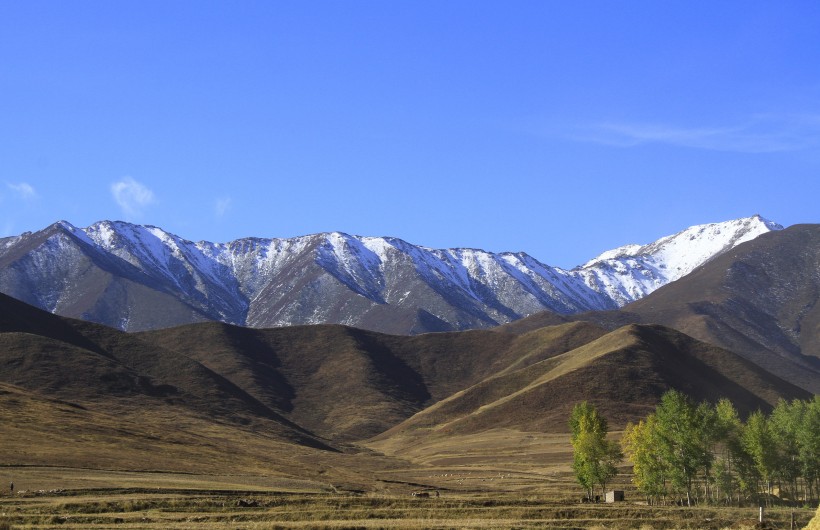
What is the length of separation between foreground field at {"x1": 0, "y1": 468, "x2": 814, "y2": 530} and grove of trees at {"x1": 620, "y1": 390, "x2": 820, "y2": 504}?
47.2ft

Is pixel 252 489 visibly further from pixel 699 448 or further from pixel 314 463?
pixel 314 463

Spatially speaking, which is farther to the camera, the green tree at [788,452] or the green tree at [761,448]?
the green tree at [788,452]

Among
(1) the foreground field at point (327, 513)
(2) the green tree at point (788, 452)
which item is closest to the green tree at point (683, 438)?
(2) the green tree at point (788, 452)

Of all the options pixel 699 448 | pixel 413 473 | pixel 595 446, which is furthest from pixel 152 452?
pixel 699 448

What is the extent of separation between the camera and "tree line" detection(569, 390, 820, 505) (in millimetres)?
106938

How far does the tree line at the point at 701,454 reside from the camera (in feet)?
351

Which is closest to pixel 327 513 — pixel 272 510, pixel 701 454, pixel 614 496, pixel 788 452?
pixel 272 510

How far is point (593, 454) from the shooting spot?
114938mm

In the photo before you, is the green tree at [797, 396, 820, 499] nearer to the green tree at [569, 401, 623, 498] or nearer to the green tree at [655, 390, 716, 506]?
the green tree at [655, 390, 716, 506]

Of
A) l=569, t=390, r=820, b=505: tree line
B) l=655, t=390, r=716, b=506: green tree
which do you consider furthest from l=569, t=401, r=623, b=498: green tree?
l=655, t=390, r=716, b=506: green tree

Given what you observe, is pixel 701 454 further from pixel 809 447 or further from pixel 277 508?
pixel 277 508

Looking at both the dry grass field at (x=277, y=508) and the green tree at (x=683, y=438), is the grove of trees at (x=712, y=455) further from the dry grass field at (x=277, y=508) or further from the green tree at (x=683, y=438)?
the dry grass field at (x=277, y=508)

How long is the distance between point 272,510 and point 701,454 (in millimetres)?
48925

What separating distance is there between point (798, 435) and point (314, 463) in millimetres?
78117
